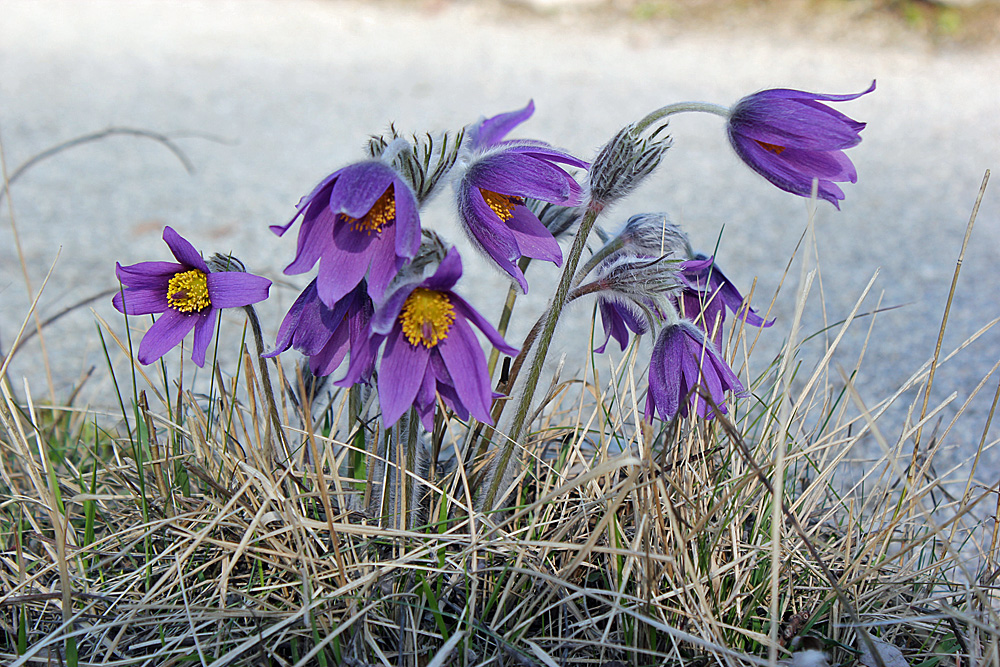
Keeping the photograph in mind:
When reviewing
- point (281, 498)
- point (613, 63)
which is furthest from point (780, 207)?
point (281, 498)

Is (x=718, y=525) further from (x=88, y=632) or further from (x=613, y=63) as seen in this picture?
(x=613, y=63)

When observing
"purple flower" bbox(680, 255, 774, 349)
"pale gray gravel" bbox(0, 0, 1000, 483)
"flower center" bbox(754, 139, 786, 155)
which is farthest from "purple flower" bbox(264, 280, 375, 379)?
"pale gray gravel" bbox(0, 0, 1000, 483)

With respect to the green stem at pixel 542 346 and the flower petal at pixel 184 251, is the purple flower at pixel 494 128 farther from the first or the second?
the flower petal at pixel 184 251

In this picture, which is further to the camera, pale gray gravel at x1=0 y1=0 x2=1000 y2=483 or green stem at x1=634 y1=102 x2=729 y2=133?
pale gray gravel at x1=0 y1=0 x2=1000 y2=483

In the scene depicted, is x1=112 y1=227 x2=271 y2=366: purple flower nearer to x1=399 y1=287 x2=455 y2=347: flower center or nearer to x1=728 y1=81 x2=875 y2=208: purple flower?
x1=399 y1=287 x2=455 y2=347: flower center

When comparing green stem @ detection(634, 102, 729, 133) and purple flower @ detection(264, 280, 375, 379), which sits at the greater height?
green stem @ detection(634, 102, 729, 133)

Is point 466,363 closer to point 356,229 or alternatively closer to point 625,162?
point 356,229
